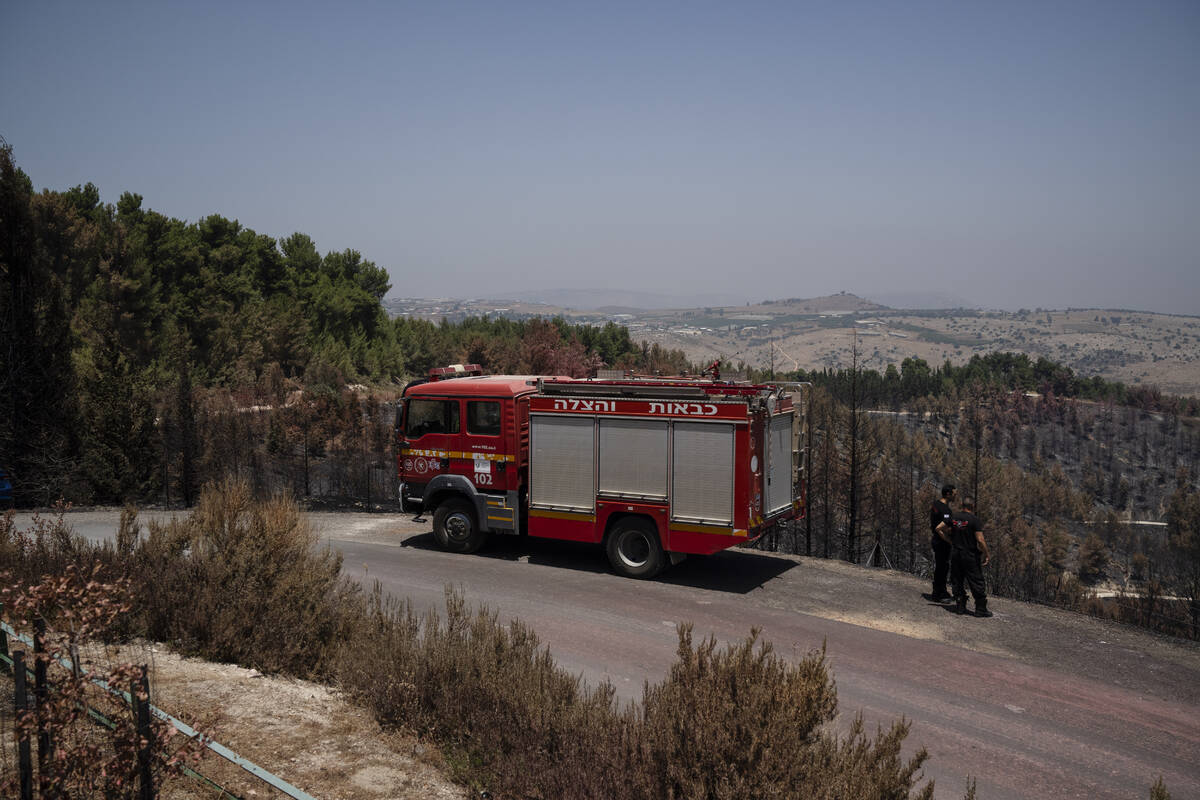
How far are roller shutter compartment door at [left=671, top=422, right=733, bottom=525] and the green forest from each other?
204cm

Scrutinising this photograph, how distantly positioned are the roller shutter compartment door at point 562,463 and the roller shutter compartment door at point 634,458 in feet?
0.79

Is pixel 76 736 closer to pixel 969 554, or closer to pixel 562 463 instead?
pixel 562 463

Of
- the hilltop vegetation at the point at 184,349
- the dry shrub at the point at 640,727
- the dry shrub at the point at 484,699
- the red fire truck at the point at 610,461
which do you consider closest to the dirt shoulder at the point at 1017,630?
the red fire truck at the point at 610,461

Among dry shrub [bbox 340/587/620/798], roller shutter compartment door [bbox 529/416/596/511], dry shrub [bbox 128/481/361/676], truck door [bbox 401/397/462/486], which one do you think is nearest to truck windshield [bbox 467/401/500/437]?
truck door [bbox 401/397/462/486]

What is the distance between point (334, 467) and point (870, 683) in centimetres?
2339

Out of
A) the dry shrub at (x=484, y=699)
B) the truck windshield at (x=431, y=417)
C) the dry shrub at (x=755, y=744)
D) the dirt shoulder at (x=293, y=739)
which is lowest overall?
the dirt shoulder at (x=293, y=739)

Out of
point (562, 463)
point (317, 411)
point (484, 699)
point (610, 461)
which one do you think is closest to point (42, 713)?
point (484, 699)

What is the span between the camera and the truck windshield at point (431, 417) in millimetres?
14242

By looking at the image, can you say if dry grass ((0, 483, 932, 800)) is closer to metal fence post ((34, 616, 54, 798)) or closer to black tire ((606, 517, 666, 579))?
metal fence post ((34, 616, 54, 798))

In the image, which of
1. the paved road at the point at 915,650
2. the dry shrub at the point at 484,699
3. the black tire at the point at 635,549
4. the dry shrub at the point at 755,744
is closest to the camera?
the dry shrub at the point at 755,744

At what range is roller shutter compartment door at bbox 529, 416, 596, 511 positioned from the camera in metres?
12.7

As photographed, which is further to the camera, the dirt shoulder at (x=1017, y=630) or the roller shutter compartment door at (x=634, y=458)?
the roller shutter compartment door at (x=634, y=458)

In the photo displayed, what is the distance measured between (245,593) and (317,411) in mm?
30097

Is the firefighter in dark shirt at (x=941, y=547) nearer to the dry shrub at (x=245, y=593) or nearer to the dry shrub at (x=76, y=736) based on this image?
the dry shrub at (x=245, y=593)
